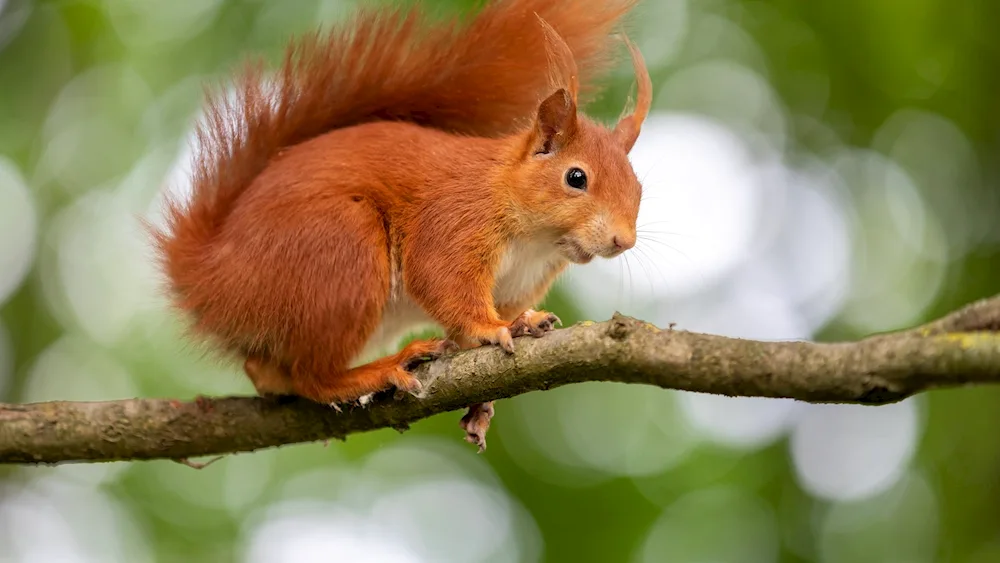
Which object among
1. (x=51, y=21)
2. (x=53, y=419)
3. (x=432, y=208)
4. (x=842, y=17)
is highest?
(x=842, y=17)

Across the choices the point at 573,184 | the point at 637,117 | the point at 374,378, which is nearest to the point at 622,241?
the point at 573,184

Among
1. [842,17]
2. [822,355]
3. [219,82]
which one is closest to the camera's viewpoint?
[822,355]

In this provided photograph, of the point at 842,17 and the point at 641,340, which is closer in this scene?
the point at 641,340

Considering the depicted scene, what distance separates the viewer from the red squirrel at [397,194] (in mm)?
2654

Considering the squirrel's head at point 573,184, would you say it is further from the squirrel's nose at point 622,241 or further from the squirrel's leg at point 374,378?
the squirrel's leg at point 374,378

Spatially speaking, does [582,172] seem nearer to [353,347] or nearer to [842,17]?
[353,347]

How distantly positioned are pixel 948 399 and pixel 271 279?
3652mm

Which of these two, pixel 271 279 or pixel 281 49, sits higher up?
pixel 281 49

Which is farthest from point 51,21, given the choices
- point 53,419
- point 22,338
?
point 53,419

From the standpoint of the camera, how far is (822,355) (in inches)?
67.3

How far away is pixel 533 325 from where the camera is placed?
7.66ft

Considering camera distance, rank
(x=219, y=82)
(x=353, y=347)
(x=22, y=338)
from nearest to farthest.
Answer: (x=353, y=347) < (x=219, y=82) < (x=22, y=338)

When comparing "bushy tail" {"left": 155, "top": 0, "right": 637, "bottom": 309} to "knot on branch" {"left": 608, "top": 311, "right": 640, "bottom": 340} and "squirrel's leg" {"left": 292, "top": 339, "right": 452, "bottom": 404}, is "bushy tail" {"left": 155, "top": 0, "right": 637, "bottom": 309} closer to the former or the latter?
"squirrel's leg" {"left": 292, "top": 339, "right": 452, "bottom": 404}

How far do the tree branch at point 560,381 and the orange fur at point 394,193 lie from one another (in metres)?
0.11
